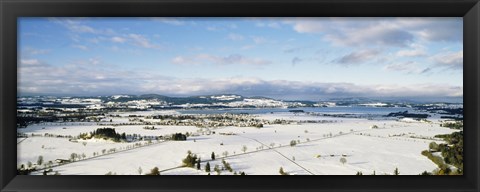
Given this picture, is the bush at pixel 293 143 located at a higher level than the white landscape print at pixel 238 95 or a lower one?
lower

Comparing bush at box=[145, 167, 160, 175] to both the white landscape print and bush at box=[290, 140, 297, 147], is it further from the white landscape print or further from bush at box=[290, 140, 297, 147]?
bush at box=[290, 140, 297, 147]

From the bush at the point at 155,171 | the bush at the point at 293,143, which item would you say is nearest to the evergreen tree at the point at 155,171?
the bush at the point at 155,171

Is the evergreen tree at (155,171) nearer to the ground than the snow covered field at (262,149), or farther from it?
nearer to the ground

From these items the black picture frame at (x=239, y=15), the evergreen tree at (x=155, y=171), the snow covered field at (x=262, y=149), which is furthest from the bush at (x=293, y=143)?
the evergreen tree at (x=155, y=171)

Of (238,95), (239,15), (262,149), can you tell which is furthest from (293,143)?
(239,15)

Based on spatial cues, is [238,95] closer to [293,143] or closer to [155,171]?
[293,143]

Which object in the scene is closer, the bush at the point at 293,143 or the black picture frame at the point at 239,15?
the black picture frame at the point at 239,15

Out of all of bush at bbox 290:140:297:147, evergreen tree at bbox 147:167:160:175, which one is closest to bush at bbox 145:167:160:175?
evergreen tree at bbox 147:167:160:175

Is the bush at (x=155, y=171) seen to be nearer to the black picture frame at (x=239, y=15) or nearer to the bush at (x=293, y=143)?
the black picture frame at (x=239, y=15)
